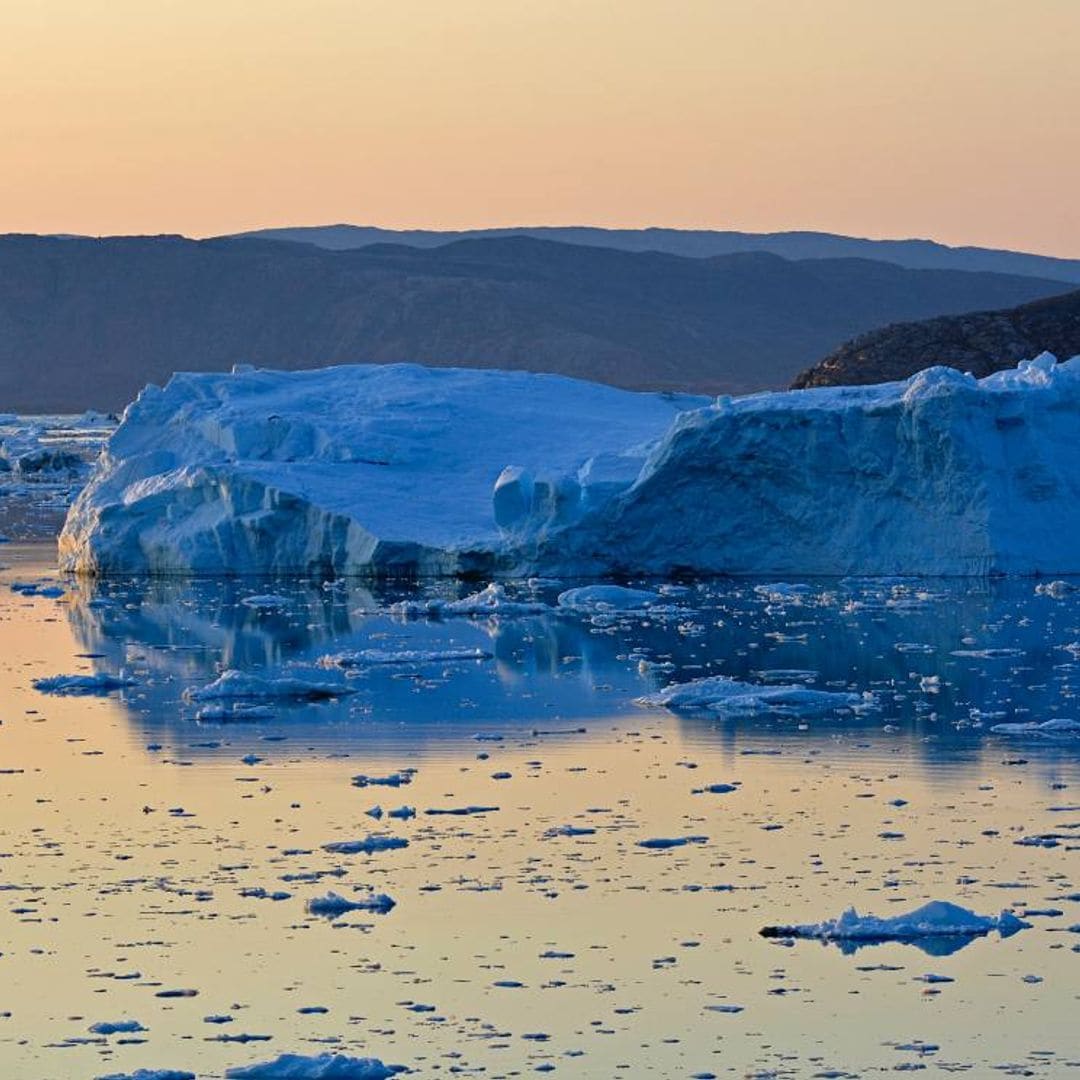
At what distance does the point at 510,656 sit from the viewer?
1379 cm

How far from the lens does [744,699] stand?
11.4 meters

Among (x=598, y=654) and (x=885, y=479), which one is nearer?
(x=598, y=654)

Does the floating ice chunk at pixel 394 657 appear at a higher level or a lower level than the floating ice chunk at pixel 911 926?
higher

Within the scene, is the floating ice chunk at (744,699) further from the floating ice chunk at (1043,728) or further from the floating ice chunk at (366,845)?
the floating ice chunk at (366,845)

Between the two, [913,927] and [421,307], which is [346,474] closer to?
[913,927]

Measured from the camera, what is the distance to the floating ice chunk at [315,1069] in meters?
5.62

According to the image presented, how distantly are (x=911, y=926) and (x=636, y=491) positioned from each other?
35.3 ft

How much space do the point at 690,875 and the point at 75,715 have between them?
184 inches

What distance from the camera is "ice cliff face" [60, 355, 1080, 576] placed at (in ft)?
56.7

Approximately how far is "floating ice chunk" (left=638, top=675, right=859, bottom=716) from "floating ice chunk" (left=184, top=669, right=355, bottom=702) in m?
1.59

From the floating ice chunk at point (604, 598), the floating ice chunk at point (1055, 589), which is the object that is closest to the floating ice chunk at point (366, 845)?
the floating ice chunk at point (604, 598)

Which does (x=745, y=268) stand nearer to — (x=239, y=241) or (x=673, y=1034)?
(x=239, y=241)

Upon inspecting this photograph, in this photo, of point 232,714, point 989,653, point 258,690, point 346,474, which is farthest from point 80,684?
point 346,474

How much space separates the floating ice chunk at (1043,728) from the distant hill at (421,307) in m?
91.5
